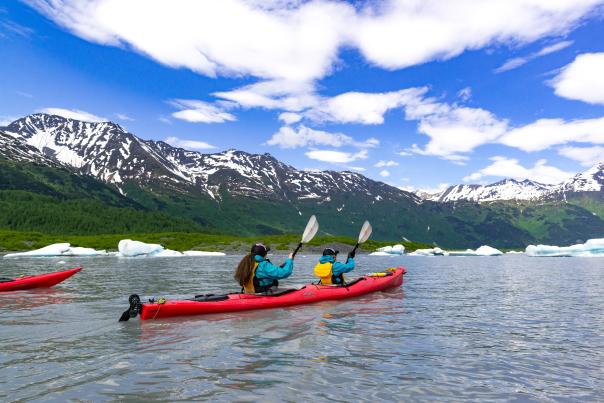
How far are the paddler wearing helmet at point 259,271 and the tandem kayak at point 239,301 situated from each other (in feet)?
1.94

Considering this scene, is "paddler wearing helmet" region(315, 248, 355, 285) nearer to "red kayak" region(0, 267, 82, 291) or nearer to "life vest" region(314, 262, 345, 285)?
"life vest" region(314, 262, 345, 285)

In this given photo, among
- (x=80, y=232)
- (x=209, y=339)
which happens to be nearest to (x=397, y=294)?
(x=209, y=339)

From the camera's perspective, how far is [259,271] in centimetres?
1727

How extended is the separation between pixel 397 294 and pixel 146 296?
44.0 ft

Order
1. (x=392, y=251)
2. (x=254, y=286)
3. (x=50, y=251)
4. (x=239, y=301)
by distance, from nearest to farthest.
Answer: (x=239, y=301) < (x=254, y=286) < (x=50, y=251) < (x=392, y=251)

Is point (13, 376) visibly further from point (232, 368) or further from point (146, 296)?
point (146, 296)

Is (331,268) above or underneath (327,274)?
above

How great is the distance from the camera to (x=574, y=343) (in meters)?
12.1

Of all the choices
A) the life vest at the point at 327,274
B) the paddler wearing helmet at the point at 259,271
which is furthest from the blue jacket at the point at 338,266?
the paddler wearing helmet at the point at 259,271

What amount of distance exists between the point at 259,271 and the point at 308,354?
7.11m

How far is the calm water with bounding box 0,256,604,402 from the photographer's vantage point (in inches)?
307

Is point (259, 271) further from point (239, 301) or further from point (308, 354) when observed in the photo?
point (308, 354)

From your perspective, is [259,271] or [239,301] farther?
[259,271]

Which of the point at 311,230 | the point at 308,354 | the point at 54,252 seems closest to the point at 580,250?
the point at 311,230
